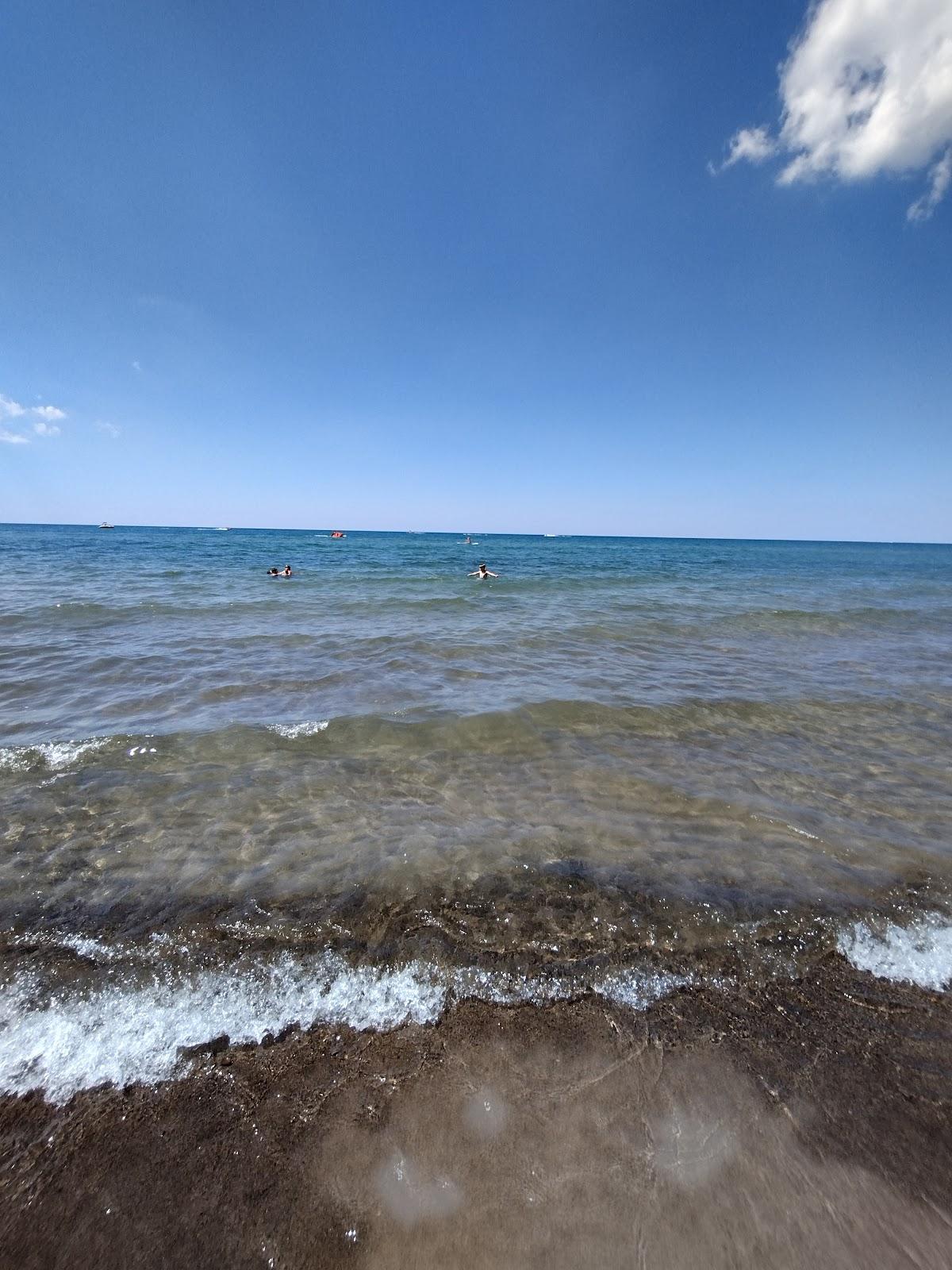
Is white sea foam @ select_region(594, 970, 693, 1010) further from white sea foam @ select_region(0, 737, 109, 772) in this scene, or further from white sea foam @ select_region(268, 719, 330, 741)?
white sea foam @ select_region(0, 737, 109, 772)

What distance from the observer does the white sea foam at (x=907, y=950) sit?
288cm

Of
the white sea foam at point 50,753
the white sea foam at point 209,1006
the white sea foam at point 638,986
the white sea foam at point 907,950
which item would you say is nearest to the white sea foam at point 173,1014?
the white sea foam at point 209,1006

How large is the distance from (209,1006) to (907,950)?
4103mm

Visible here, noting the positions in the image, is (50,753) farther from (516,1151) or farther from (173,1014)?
(516,1151)

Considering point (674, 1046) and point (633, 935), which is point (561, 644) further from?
point (674, 1046)

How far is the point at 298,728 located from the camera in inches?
251

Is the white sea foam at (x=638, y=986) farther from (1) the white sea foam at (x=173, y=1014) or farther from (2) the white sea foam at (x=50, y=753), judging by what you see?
(2) the white sea foam at (x=50, y=753)

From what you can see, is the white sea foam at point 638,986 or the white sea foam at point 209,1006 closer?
the white sea foam at point 209,1006

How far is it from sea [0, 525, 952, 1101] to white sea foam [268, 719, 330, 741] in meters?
0.06

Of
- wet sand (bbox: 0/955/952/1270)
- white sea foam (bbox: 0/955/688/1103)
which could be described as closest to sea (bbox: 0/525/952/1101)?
white sea foam (bbox: 0/955/688/1103)

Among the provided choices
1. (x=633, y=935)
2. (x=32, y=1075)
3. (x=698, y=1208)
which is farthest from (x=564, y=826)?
(x=32, y=1075)

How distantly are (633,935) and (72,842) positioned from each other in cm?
440

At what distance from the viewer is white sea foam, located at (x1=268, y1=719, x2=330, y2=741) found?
619 cm

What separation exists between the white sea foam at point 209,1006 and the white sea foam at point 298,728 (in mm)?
3210
